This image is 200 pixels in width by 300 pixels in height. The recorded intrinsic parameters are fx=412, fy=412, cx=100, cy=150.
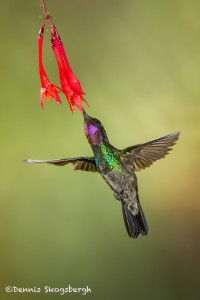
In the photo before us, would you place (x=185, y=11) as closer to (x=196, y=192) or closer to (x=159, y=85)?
(x=159, y=85)

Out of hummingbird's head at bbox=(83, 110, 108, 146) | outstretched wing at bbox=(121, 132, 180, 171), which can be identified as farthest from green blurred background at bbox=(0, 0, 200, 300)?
hummingbird's head at bbox=(83, 110, 108, 146)

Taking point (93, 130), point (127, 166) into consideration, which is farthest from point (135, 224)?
point (93, 130)

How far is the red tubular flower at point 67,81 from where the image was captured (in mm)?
747

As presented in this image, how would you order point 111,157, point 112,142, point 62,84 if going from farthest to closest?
point 112,142
point 111,157
point 62,84

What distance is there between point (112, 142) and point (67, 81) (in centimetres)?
123

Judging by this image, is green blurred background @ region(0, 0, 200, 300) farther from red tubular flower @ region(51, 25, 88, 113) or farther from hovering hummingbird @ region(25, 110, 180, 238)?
red tubular flower @ region(51, 25, 88, 113)

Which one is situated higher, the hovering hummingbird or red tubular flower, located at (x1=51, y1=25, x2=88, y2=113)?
red tubular flower, located at (x1=51, y1=25, x2=88, y2=113)

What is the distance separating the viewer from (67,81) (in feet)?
2.54

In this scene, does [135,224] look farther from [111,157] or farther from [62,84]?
[62,84]

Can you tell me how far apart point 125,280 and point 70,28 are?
128cm

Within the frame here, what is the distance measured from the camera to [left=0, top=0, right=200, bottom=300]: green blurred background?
196cm

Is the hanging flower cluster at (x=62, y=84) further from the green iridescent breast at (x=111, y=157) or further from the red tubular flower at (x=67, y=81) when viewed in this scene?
the green iridescent breast at (x=111, y=157)

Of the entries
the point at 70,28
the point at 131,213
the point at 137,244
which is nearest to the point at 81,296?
the point at 137,244

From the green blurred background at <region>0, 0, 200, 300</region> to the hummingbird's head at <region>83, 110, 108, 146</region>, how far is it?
3.72 feet
